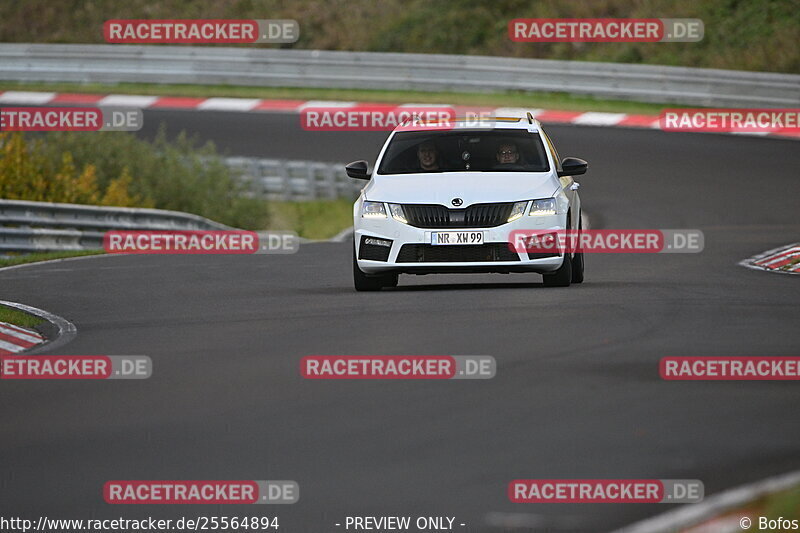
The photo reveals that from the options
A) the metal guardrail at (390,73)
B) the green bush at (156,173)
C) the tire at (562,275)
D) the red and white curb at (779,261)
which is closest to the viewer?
the tire at (562,275)

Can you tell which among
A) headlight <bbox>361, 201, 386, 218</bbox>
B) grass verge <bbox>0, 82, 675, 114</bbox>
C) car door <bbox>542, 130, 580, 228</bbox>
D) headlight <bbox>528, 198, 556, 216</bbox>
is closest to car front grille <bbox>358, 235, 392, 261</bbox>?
headlight <bbox>361, 201, 386, 218</bbox>

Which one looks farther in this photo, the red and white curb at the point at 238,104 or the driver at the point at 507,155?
the red and white curb at the point at 238,104

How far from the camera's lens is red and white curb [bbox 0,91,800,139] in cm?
3297

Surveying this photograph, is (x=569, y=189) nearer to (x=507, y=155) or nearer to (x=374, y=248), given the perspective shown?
(x=507, y=155)

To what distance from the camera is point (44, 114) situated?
34.7 meters

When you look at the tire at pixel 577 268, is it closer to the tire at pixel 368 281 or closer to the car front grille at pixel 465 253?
the car front grille at pixel 465 253

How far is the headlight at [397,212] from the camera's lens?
46.2ft

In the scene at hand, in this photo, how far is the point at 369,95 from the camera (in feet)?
121

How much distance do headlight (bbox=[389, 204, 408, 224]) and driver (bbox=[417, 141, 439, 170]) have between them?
86 centimetres

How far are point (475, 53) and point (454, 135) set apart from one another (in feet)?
88.4

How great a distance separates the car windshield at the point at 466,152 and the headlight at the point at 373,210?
2.33 feet

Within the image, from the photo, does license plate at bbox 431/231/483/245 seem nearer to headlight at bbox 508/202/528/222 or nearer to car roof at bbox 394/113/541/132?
headlight at bbox 508/202/528/222

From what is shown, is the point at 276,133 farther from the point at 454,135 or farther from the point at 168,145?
the point at 454,135

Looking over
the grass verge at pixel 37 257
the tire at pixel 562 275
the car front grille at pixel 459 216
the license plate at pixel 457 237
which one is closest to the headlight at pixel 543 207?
the car front grille at pixel 459 216
